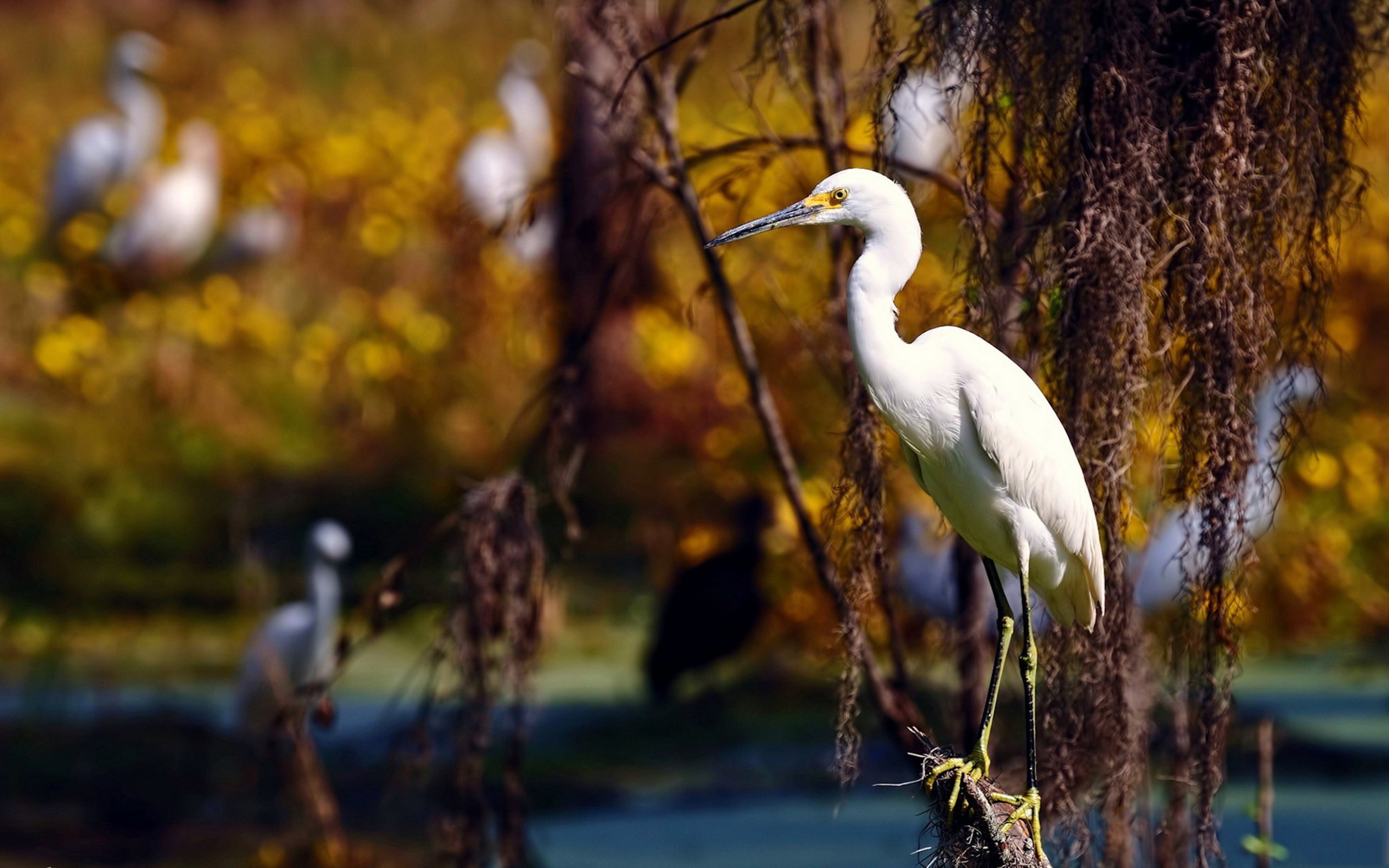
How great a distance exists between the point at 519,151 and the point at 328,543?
4.08 m

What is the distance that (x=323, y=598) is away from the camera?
489 centimetres

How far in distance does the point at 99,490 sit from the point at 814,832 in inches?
140

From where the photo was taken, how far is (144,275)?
800 cm

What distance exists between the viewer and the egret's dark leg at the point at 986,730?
6.77 feet

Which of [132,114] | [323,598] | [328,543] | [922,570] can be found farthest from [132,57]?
[922,570]

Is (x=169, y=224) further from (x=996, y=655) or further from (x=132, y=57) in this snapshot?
(x=996, y=655)

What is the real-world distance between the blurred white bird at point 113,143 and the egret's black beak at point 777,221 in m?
6.77

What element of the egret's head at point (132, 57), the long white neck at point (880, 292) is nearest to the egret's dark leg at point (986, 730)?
the long white neck at point (880, 292)

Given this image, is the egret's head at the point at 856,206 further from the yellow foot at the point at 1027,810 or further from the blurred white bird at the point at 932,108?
the yellow foot at the point at 1027,810

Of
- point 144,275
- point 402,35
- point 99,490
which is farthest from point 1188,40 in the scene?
point 402,35

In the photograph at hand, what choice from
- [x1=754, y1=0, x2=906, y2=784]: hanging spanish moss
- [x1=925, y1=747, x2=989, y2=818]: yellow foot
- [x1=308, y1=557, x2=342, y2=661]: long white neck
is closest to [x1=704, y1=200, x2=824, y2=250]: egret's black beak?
[x1=754, y1=0, x2=906, y2=784]: hanging spanish moss

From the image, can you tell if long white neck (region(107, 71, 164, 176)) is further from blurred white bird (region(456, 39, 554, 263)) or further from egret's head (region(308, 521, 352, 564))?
egret's head (region(308, 521, 352, 564))

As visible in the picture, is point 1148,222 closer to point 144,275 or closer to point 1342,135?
point 1342,135

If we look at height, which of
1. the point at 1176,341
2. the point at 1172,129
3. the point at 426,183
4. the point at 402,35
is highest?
the point at 402,35
